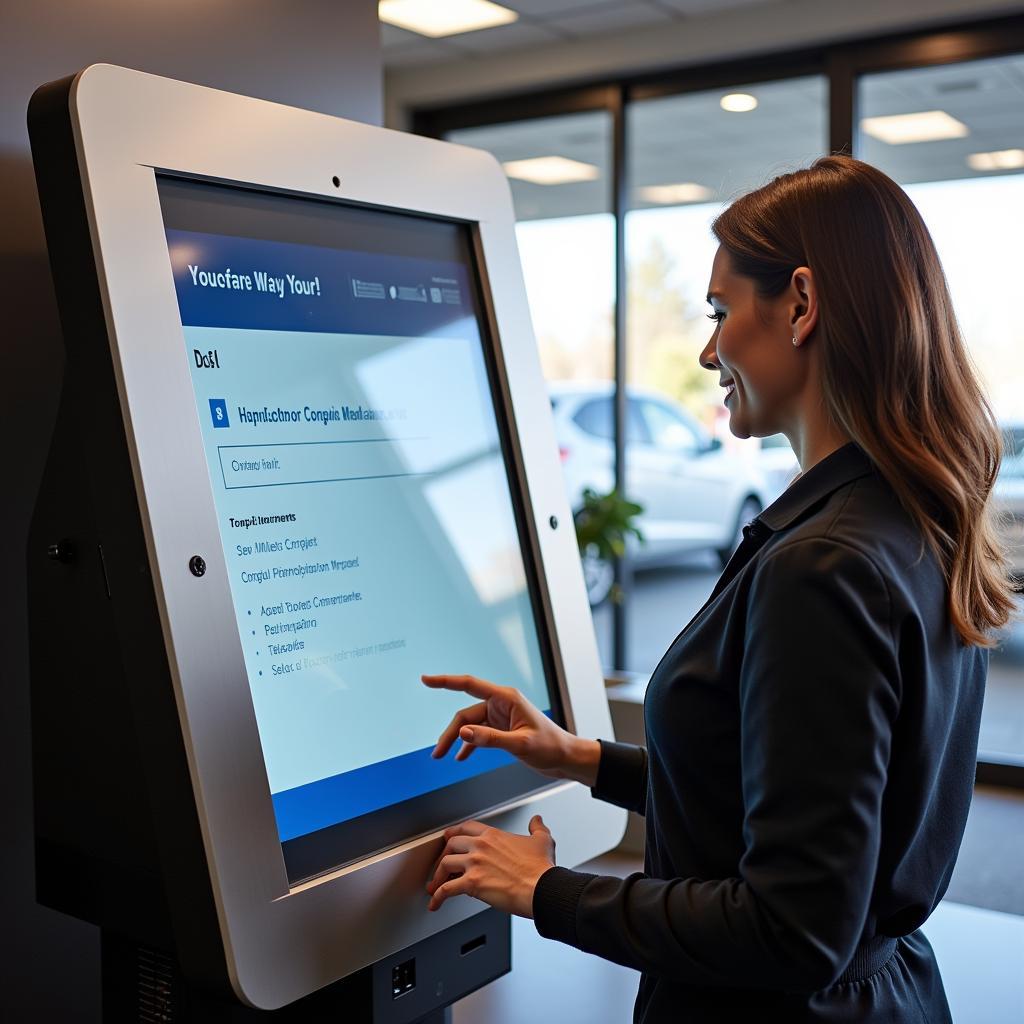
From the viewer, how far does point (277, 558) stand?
0.91m

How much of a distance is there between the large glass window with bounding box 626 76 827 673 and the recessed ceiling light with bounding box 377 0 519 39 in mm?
1041

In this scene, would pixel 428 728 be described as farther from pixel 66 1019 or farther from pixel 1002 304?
pixel 1002 304

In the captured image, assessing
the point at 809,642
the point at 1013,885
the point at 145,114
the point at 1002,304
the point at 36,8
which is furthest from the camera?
the point at 1002,304

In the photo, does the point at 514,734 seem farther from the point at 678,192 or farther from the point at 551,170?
the point at 678,192

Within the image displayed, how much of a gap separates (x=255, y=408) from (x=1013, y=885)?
2.90 metres

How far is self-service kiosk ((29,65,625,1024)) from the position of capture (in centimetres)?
81

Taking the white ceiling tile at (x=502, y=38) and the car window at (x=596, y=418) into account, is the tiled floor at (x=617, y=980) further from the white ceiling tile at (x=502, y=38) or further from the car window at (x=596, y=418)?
the car window at (x=596, y=418)

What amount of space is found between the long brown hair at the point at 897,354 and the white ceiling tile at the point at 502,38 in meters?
3.84

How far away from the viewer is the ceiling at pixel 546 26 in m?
4.19

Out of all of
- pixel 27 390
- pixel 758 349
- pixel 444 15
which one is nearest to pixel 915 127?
pixel 444 15

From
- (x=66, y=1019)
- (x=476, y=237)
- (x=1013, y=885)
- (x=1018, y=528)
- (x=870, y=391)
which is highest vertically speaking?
(x=476, y=237)

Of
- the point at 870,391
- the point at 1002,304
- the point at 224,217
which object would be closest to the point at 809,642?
the point at 870,391

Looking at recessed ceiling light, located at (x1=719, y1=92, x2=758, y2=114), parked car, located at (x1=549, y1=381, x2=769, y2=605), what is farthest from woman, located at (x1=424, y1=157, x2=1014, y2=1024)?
parked car, located at (x1=549, y1=381, x2=769, y2=605)

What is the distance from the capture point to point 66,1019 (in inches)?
42.4
